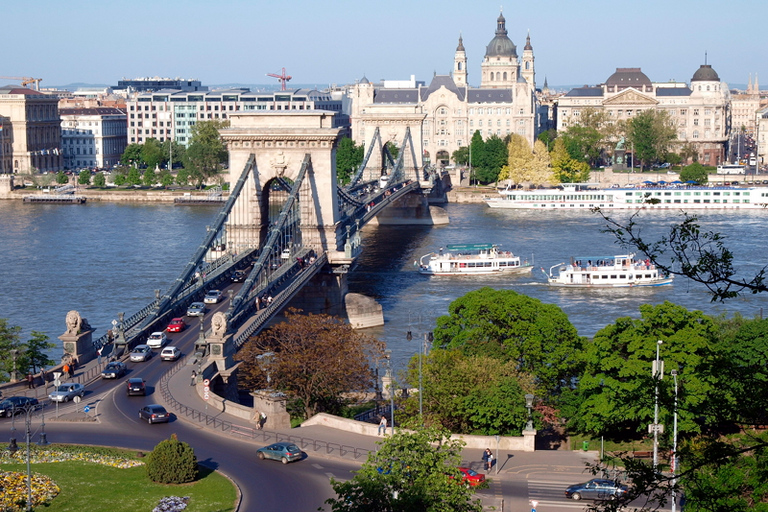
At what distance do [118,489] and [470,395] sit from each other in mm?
10281

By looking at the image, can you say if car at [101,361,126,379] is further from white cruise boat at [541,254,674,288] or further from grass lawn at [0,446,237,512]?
white cruise boat at [541,254,674,288]

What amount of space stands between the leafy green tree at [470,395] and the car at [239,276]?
15585 mm

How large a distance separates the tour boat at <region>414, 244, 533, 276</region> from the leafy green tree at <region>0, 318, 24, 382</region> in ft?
103

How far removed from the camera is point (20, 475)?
24.2 metres

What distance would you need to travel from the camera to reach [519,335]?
3806cm

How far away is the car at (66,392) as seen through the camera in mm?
30516

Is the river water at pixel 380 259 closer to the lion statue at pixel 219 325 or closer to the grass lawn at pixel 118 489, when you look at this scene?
the lion statue at pixel 219 325

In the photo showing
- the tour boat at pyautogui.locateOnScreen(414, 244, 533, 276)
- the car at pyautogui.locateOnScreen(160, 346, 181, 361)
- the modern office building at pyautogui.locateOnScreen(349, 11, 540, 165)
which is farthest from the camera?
the modern office building at pyautogui.locateOnScreen(349, 11, 540, 165)

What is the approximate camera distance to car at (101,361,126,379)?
3292 cm

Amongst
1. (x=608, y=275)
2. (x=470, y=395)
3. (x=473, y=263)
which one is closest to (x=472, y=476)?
(x=470, y=395)

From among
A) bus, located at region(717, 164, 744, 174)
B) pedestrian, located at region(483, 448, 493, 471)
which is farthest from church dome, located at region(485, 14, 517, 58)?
pedestrian, located at region(483, 448, 493, 471)

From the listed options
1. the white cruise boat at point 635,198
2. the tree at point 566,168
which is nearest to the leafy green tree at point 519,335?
the white cruise boat at point 635,198

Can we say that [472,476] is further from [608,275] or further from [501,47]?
[501,47]

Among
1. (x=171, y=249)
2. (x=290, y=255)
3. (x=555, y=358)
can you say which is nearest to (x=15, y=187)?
(x=171, y=249)
